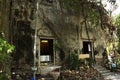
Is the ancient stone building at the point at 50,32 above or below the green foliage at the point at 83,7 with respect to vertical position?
below

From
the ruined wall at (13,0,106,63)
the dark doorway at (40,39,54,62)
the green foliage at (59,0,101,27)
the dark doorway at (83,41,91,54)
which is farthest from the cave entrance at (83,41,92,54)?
the dark doorway at (40,39,54,62)

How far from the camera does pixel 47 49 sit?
18.7m

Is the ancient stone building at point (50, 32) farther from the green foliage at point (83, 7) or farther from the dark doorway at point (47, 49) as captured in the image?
the green foliage at point (83, 7)

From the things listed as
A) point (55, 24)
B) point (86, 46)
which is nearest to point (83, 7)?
point (55, 24)

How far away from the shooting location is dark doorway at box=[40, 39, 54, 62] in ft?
59.6

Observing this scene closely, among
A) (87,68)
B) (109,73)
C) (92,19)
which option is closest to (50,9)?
(92,19)

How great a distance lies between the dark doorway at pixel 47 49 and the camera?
59.6 feet

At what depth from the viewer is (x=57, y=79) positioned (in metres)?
15.8

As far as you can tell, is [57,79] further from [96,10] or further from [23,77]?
[96,10]

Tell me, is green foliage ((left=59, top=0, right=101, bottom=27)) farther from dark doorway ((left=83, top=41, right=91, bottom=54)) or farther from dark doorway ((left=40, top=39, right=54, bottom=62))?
dark doorway ((left=40, top=39, right=54, bottom=62))

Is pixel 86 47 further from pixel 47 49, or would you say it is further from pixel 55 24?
pixel 55 24

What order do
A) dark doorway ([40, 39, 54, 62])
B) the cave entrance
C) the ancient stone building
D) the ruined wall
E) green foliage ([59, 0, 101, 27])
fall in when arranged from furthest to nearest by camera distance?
the cave entrance, dark doorway ([40, 39, 54, 62]), green foliage ([59, 0, 101, 27]), the ruined wall, the ancient stone building

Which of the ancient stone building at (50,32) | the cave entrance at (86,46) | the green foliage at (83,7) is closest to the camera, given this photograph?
the ancient stone building at (50,32)

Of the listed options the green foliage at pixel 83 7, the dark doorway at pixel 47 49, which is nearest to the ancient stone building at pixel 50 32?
the dark doorway at pixel 47 49
